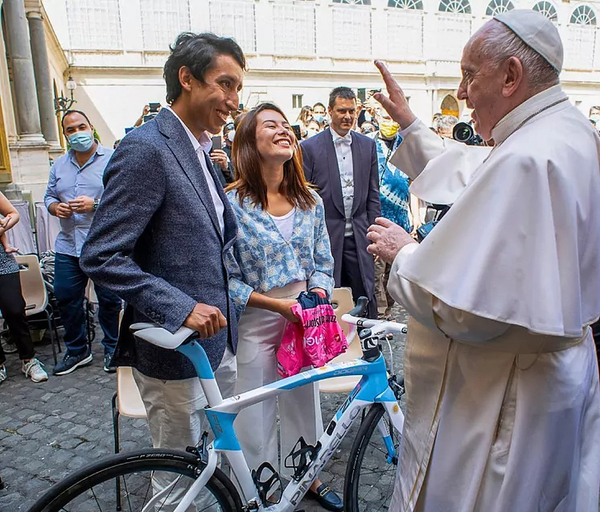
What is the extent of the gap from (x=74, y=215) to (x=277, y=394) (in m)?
2.98

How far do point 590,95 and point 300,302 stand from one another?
41983mm

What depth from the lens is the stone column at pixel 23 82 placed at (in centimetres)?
998

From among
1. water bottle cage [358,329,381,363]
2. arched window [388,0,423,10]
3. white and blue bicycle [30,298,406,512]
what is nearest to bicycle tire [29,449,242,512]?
white and blue bicycle [30,298,406,512]

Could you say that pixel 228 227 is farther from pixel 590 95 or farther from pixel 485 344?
pixel 590 95

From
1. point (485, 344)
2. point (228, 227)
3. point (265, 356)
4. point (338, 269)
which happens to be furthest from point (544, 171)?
point (338, 269)

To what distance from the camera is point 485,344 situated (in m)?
1.30

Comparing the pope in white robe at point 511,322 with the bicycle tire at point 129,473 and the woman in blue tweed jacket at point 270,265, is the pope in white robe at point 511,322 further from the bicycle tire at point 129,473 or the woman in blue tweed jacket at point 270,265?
the woman in blue tweed jacket at point 270,265

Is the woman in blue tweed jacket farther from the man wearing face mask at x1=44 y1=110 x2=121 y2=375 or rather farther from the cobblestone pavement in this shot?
the man wearing face mask at x1=44 y1=110 x2=121 y2=375

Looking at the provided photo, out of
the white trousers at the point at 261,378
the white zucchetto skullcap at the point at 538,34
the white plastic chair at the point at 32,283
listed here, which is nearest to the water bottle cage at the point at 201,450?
the white trousers at the point at 261,378

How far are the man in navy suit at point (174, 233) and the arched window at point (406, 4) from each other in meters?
33.7

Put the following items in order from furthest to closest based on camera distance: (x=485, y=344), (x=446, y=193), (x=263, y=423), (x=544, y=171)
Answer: (x=263, y=423) < (x=446, y=193) < (x=485, y=344) < (x=544, y=171)

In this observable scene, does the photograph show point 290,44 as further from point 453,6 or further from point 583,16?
point 583,16

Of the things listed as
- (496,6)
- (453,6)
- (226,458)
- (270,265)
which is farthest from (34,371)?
(496,6)

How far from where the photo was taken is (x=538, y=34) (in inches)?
49.8
